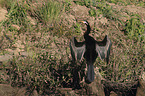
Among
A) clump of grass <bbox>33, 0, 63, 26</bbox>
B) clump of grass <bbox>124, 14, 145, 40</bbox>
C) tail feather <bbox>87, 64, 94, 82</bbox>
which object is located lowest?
tail feather <bbox>87, 64, 94, 82</bbox>

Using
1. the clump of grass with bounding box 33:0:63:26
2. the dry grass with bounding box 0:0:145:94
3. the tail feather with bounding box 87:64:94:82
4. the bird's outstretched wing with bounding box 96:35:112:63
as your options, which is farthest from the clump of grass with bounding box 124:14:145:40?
the tail feather with bounding box 87:64:94:82

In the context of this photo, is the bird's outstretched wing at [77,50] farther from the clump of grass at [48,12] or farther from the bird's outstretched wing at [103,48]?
the clump of grass at [48,12]

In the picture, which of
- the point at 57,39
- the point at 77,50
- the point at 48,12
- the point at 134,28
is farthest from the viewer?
the point at 134,28

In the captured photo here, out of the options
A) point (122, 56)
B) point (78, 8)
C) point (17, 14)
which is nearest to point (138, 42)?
point (122, 56)

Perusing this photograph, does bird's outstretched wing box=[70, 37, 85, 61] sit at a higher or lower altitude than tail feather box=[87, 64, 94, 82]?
higher

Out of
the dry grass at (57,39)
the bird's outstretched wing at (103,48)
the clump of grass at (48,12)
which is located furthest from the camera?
the clump of grass at (48,12)

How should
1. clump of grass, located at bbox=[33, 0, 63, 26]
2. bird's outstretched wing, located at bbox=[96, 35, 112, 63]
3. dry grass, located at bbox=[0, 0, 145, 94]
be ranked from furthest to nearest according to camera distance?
clump of grass, located at bbox=[33, 0, 63, 26]
dry grass, located at bbox=[0, 0, 145, 94]
bird's outstretched wing, located at bbox=[96, 35, 112, 63]

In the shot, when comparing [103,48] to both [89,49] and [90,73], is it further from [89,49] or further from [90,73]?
[90,73]

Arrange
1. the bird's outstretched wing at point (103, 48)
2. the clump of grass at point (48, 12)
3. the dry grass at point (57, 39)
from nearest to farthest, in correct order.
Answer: the bird's outstretched wing at point (103, 48), the dry grass at point (57, 39), the clump of grass at point (48, 12)

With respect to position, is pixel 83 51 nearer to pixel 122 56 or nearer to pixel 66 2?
pixel 122 56

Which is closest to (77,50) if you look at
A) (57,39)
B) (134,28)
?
(57,39)

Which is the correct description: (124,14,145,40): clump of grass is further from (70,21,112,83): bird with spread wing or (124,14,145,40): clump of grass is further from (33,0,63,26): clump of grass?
(70,21,112,83): bird with spread wing


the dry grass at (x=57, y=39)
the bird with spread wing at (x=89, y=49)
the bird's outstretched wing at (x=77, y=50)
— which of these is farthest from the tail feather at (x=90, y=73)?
the dry grass at (x=57, y=39)

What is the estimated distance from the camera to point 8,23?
3953 mm
